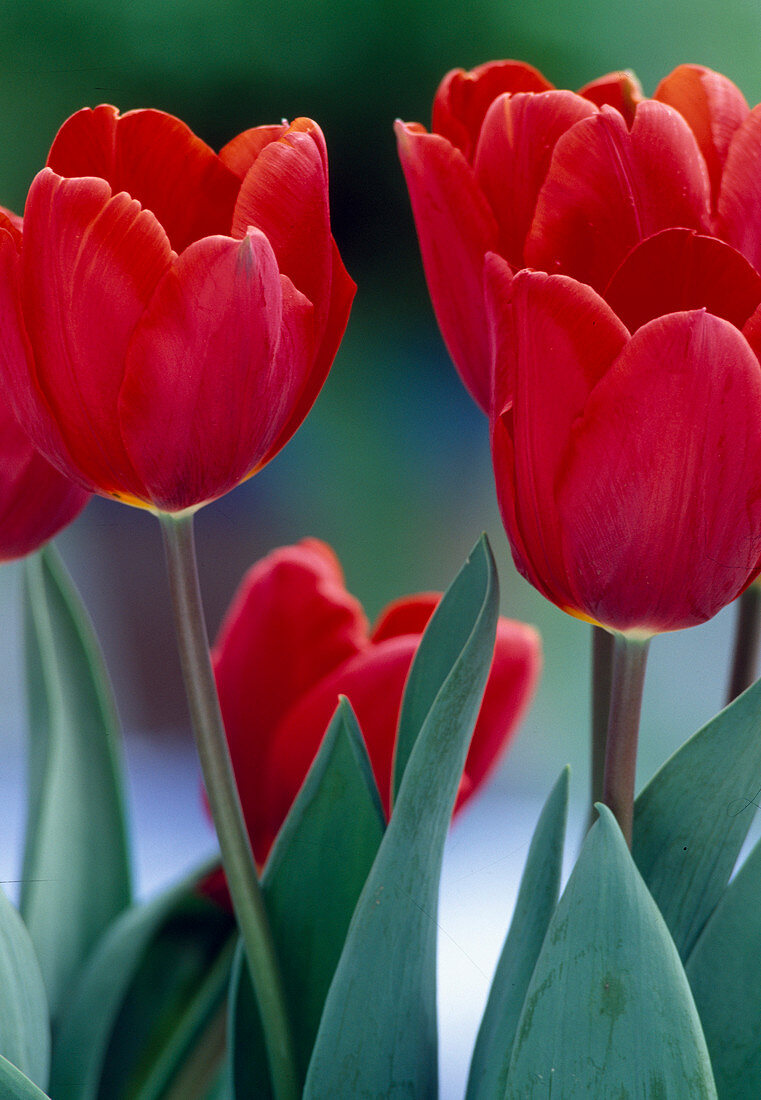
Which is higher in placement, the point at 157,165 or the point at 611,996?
the point at 157,165

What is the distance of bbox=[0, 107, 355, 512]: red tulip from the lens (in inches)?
5.4

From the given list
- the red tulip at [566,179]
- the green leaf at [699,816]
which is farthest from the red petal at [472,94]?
the green leaf at [699,816]

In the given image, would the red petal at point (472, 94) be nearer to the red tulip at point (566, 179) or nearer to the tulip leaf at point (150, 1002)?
the red tulip at point (566, 179)

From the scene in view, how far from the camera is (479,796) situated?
28cm

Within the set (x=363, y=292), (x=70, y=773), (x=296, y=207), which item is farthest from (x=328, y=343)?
(x=363, y=292)

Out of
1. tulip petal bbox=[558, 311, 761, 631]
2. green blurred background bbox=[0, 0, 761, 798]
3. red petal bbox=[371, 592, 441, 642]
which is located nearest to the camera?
tulip petal bbox=[558, 311, 761, 631]

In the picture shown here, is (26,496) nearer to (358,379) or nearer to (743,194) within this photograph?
(743,194)

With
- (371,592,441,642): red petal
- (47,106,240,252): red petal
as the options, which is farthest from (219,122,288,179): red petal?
(371,592,441,642): red petal

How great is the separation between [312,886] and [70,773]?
3.0 inches

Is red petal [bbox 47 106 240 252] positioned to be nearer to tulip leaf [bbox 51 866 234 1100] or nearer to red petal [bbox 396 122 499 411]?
red petal [bbox 396 122 499 411]

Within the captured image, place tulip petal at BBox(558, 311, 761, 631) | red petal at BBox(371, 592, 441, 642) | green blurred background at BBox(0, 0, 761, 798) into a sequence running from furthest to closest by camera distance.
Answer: green blurred background at BBox(0, 0, 761, 798) < red petal at BBox(371, 592, 441, 642) < tulip petal at BBox(558, 311, 761, 631)

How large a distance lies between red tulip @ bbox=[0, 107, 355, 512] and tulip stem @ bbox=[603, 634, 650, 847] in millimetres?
60

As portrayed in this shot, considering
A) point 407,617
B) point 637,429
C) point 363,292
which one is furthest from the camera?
point 363,292

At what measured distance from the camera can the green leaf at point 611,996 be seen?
14cm
